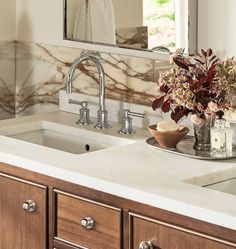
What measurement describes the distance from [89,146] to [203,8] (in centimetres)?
70

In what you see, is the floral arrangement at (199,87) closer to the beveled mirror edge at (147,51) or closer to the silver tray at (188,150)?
the silver tray at (188,150)

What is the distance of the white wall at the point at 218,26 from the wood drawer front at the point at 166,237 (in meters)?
0.81

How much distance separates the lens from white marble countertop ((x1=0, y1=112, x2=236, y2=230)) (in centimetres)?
237

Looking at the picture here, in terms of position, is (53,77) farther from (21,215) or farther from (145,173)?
(145,173)

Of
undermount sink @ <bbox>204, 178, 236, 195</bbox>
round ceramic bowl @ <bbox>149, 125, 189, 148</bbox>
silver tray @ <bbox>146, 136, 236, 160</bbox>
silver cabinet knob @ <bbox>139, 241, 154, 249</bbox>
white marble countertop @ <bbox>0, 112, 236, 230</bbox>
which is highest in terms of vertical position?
round ceramic bowl @ <bbox>149, 125, 189, 148</bbox>

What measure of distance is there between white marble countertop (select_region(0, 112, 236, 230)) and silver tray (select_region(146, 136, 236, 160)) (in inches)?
0.6

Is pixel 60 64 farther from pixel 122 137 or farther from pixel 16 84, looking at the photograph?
pixel 122 137

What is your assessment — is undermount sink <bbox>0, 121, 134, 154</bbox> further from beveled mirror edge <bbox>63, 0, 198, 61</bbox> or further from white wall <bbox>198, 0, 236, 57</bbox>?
white wall <bbox>198, 0, 236, 57</bbox>

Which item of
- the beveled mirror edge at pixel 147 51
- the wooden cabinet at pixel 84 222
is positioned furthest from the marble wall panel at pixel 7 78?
the wooden cabinet at pixel 84 222

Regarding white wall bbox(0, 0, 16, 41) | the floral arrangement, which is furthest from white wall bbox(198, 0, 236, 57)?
white wall bbox(0, 0, 16, 41)

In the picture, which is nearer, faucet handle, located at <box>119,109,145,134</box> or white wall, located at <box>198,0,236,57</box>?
white wall, located at <box>198,0,236,57</box>

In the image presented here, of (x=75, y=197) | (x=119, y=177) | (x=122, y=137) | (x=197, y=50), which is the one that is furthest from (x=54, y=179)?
(x=197, y=50)

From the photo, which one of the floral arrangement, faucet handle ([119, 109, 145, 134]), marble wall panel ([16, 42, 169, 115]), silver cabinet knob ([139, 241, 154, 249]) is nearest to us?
silver cabinet knob ([139, 241, 154, 249])

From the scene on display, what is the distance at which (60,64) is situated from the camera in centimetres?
376
